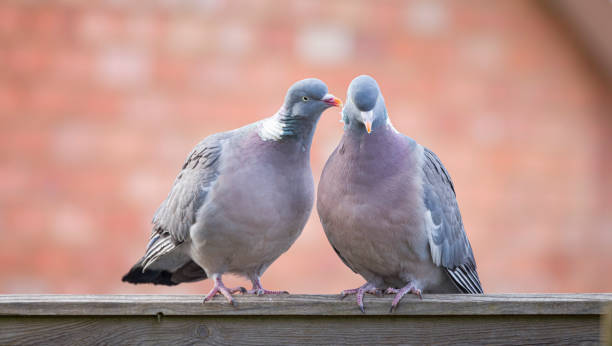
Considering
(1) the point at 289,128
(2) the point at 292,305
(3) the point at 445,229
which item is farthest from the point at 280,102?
(2) the point at 292,305

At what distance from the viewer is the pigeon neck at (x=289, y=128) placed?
2824 mm

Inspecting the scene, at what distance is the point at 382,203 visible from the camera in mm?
2678

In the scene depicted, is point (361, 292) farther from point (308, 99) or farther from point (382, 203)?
point (308, 99)

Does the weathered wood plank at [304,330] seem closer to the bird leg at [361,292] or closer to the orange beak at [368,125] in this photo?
the bird leg at [361,292]

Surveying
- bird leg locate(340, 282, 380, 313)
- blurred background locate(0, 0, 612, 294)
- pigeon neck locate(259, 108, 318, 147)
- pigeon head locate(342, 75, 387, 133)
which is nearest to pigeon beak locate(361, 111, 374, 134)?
pigeon head locate(342, 75, 387, 133)

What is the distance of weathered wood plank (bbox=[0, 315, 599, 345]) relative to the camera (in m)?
2.25

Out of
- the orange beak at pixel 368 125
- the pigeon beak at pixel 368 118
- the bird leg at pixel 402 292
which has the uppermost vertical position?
the pigeon beak at pixel 368 118

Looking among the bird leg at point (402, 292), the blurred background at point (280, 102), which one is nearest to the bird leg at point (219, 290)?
the bird leg at point (402, 292)

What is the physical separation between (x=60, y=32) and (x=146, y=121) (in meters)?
0.84

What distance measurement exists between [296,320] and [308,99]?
86 cm

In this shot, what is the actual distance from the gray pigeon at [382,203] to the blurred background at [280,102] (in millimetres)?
2500

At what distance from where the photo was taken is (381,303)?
2.38 meters

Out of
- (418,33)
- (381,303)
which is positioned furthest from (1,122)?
(381,303)

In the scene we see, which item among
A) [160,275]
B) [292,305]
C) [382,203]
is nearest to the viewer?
[292,305]
